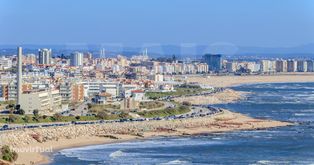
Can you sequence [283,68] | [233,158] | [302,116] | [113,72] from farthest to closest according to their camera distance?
1. [283,68]
2. [113,72]
3. [302,116]
4. [233,158]

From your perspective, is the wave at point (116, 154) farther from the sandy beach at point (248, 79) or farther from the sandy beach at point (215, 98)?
the sandy beach at point (248, 79)

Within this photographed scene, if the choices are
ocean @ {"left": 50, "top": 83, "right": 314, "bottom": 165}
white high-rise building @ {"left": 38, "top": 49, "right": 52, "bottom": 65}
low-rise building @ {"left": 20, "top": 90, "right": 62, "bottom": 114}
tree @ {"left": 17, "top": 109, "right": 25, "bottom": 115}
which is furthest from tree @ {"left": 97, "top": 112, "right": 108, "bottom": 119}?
white high-rise building @ {"left": 38, "top": 49, "right": 52, "bottom": 65}

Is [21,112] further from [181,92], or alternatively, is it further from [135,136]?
[181,92]

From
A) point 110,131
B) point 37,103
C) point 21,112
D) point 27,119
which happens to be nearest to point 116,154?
point 110,131

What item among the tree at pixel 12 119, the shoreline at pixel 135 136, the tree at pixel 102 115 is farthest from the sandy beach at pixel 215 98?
the tree at pixel 12 119

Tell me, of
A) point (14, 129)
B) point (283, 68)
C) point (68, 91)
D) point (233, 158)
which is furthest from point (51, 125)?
point (283, 68)

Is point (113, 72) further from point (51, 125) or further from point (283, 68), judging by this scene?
point (51, 125)

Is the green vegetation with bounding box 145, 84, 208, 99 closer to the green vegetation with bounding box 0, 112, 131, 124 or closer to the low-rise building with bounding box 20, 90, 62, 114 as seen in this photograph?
the low-rise building with bounding box 20, 90, 62, 114
